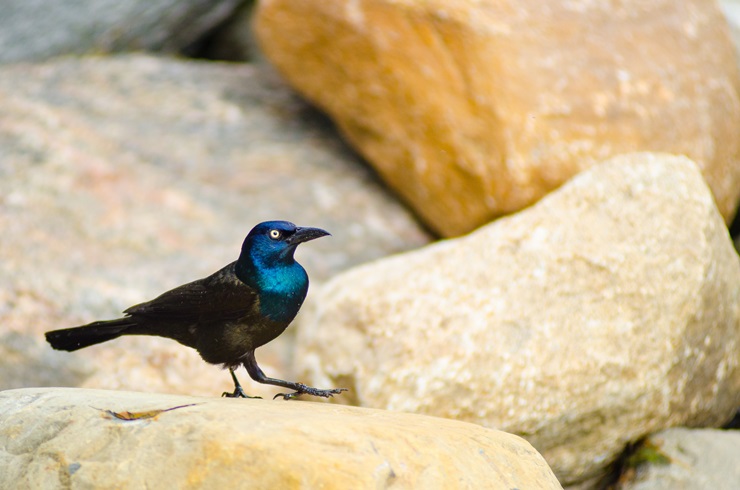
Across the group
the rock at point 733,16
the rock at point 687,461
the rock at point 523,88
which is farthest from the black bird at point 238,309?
the rock at point 733,16

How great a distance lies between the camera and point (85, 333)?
401 cm

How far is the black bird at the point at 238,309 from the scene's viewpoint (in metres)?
3.65

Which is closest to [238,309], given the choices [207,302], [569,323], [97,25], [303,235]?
[207,302]

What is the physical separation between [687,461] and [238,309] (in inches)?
92.4

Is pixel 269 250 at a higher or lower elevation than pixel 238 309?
higher

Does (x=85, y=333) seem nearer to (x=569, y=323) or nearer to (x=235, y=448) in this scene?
(x=235, y=448)

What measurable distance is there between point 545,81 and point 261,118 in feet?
7.95

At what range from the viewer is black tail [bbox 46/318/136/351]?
4.00 meters

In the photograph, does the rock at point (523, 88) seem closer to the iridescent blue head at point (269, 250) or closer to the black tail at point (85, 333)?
the iridescent blue head at point (269, 250)

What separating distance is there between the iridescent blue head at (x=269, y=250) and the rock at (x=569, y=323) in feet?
3.99

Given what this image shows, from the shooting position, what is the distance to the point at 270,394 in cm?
531

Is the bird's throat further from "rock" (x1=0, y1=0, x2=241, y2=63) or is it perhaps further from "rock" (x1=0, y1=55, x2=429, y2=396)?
"rock" (x1=0, y1=0, x2=241, y2=63)

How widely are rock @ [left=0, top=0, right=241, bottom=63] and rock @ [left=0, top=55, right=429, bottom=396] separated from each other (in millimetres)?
163

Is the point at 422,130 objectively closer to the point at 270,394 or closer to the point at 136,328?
the point at 270,394
